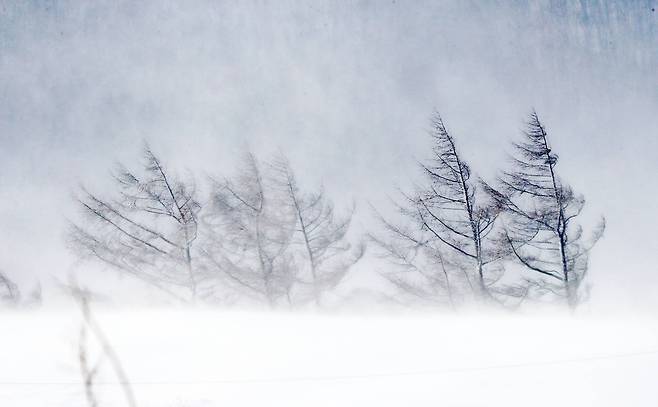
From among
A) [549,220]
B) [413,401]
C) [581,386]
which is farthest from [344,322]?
[549,220]

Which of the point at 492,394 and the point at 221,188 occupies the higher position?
the point at 221,188

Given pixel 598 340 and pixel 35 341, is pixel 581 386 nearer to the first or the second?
pixel 598 340

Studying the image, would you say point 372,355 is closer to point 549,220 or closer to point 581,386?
point 581,386

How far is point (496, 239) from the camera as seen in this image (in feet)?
31.7

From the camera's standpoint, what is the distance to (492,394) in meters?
4.33

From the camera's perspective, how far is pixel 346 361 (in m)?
5.15

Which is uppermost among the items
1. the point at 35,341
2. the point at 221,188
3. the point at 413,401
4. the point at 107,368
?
the point at 221,188

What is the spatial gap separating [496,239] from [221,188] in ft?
25.5

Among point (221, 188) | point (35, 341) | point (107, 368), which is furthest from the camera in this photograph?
point (221, 188)

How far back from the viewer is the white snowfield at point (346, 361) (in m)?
4.41

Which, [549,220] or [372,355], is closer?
[372,355]

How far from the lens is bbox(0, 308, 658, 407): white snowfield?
14.5ft

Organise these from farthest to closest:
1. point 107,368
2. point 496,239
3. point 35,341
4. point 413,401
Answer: point 496,239
point 35,341
point 107,368
point 413,401

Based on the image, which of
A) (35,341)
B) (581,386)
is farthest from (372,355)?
Answer: (35,341)
